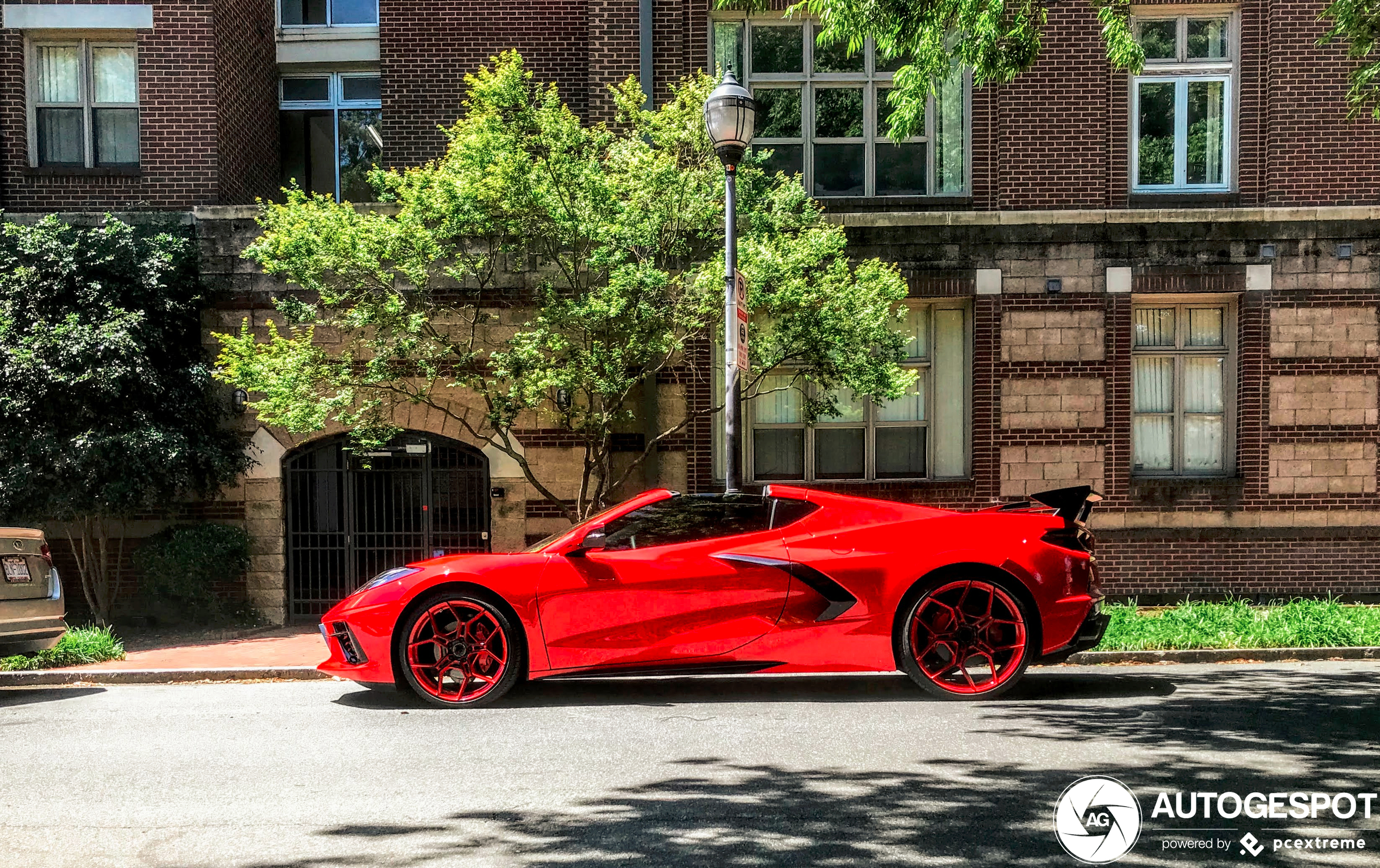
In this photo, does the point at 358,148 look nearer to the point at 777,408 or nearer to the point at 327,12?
the point at 327,12

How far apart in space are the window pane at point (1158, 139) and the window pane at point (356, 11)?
33.1 ft

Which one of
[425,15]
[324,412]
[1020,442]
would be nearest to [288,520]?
[324,412]

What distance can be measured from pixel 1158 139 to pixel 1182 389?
9.98 feet

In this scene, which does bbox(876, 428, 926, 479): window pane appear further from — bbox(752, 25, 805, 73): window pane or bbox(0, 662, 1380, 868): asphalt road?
bbox(0, 662, 1380, 868): asphalt road

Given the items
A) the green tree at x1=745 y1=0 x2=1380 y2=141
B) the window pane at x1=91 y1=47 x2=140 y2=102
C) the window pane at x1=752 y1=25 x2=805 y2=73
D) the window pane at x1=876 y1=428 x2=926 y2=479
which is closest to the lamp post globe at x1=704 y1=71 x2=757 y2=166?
the green tree at x1=745 y1=0 x2=1380 y2=141

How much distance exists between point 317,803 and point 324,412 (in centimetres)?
657

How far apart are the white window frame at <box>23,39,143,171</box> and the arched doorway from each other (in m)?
4.60

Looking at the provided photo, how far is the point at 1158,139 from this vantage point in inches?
568

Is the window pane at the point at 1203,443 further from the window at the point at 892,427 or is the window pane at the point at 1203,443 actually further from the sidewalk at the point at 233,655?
the sidewalk at the point at 233,655

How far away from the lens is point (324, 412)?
11.3 meters

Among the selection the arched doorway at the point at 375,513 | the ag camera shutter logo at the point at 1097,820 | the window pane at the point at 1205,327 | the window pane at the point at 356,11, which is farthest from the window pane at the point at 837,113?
the ag camera shutter logo at the point at 1097,820

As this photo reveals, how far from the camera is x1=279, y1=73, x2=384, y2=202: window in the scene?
1658 cm

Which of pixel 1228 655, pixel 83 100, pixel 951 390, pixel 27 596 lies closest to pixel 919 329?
pixel 951 390

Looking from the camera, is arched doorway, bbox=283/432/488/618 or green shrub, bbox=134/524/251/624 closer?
green shrub, bbox=134/524/251/624
